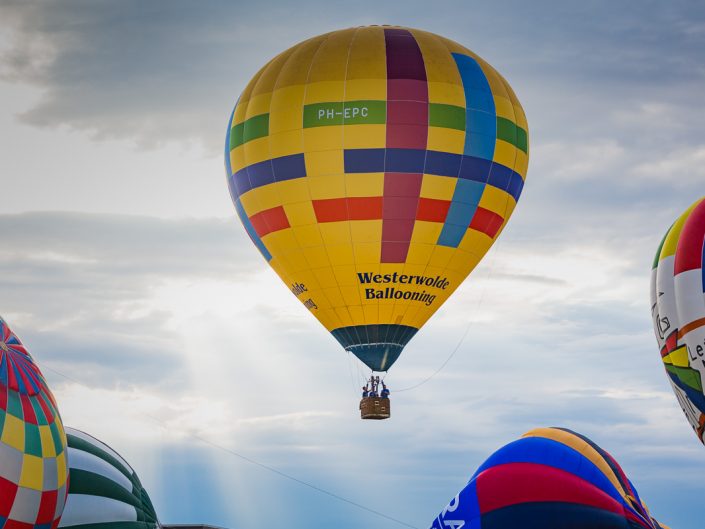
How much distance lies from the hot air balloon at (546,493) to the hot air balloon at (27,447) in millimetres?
5660

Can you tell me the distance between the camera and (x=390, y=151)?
25.3 metres

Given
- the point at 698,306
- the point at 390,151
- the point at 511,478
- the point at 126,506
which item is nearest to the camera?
the point at 511,478

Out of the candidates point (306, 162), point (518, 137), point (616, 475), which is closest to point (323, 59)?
point (306, 162)

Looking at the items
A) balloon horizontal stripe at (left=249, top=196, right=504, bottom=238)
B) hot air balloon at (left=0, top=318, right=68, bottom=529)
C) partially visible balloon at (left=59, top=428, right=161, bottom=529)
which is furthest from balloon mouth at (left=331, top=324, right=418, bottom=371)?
hot air balloon at (left=0, top=318, right=68, bottom=529)

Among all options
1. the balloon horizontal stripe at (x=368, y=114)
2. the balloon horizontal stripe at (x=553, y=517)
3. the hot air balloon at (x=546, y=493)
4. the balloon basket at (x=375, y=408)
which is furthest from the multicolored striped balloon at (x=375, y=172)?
the balloon horizontal stripe at (x=553, y=517)

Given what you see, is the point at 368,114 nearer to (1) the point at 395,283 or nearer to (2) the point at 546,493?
(1) the point at 395,283

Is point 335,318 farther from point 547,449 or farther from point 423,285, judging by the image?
point 547,449

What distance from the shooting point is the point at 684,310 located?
20797mm

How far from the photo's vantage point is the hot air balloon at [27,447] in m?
18.7

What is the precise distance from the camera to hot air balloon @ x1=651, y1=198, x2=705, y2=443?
20547mm

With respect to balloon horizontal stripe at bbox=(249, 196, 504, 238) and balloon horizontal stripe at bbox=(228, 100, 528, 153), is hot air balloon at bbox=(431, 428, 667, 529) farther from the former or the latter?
balloon horizontal stripe at bbox=(228, 100, 528, 153)

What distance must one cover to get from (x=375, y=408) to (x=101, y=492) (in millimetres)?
6019

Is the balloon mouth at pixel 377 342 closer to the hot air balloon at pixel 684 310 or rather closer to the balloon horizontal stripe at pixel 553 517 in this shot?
the hot air balloon at pixel 684 310

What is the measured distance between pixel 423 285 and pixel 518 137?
361 centimetres
